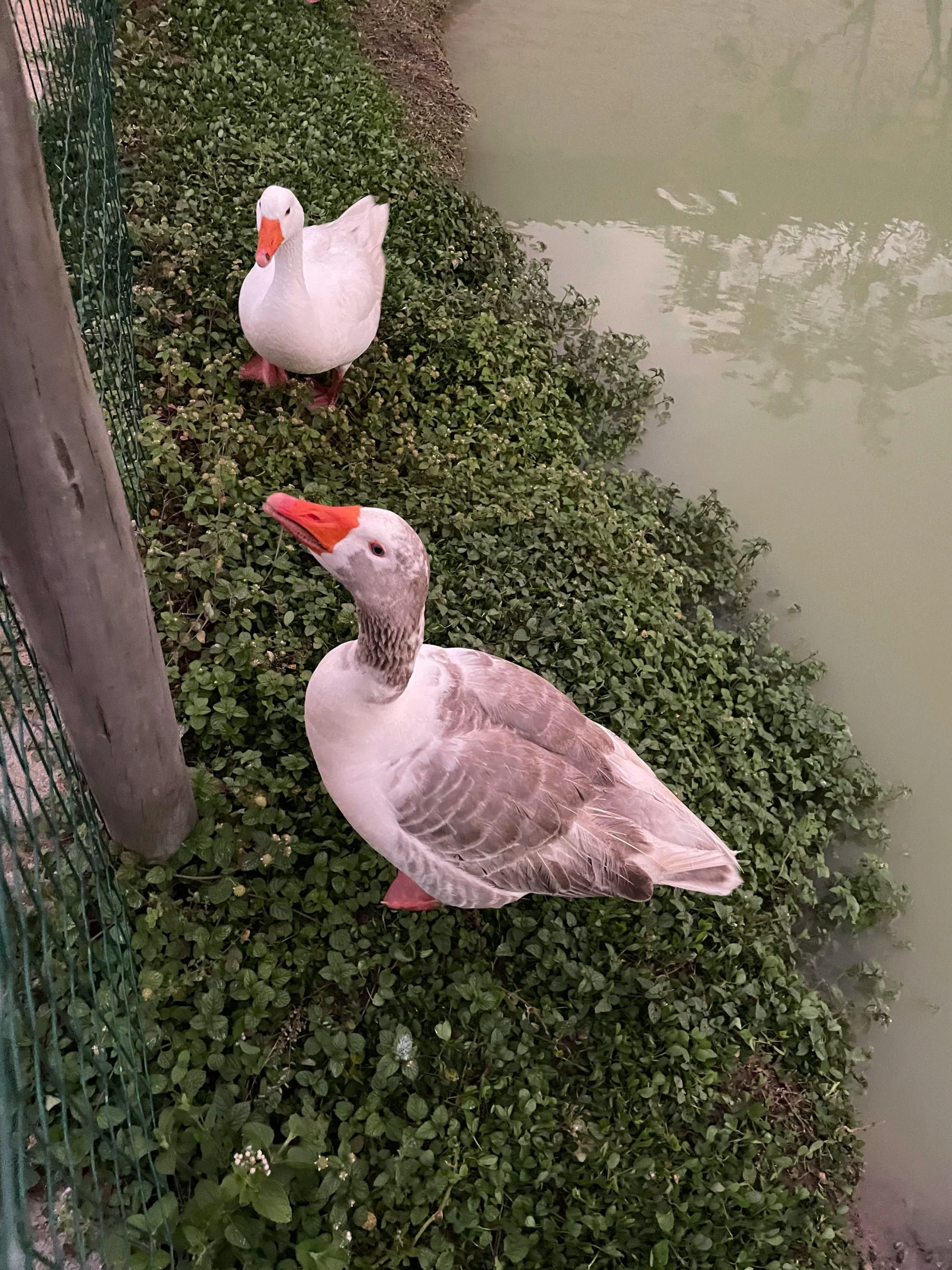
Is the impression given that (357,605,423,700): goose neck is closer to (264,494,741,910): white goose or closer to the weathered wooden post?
(264,494,741,910): white goose

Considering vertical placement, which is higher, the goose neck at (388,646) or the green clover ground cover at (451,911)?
the goose neck at (388,646)

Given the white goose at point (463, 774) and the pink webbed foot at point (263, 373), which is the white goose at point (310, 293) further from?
the white goose at point (463, 774)

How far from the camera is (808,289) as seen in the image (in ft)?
19.9

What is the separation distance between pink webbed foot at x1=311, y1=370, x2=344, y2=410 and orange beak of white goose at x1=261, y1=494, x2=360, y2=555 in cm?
213

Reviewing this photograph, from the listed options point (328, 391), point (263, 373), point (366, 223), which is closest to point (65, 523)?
point (263, 373)

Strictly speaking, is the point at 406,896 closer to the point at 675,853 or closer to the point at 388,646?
the point at 675,853

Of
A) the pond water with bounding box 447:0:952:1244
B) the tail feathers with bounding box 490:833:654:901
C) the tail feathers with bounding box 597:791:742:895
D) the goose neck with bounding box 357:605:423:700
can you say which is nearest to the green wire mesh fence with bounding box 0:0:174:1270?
the goose neck with bounding box 357:605:423:700

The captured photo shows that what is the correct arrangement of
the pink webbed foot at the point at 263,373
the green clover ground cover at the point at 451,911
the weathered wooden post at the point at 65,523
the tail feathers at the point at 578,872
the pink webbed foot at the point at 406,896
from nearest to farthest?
the weathered wooden post at the point at 65,523 < the green clover ground cover at the point at 451,911 < the tail feathers at the point at 578,872 < the pink webbed foot at the point at 406,896 < the pink webbed foot at the point at 263,373

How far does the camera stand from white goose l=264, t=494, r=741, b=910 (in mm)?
1954

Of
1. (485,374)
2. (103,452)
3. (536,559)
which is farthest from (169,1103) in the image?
(485,374)

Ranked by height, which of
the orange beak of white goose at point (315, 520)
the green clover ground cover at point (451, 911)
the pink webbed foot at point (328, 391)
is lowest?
the green clover ground cover at point (451, 911)

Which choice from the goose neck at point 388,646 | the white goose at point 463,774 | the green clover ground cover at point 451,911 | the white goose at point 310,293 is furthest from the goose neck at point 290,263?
the goose neck at point 388,646

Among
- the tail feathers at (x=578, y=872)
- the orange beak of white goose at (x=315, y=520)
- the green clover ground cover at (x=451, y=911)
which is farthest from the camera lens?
the tail feathers at (x=578, y=872)

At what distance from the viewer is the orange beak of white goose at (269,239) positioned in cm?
316
